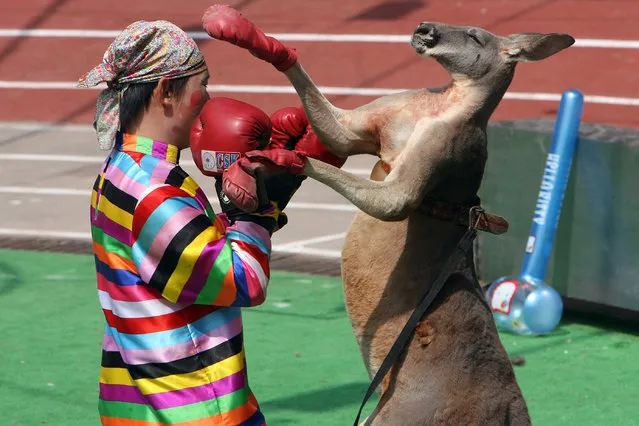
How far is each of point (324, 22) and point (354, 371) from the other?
1069 cm

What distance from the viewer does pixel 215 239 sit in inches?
126

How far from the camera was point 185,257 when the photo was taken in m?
3.16

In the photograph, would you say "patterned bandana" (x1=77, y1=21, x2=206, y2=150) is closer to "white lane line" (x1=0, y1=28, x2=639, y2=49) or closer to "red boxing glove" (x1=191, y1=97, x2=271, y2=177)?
"red boxing glove" (x1=191, y1=97, x2=271, y2=177)

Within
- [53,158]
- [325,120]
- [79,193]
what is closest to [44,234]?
[79,193]

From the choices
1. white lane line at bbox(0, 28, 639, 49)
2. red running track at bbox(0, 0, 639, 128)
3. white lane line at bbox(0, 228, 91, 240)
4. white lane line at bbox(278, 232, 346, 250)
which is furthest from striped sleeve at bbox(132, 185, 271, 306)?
red running track at bbox(0, 0, 639, 128)

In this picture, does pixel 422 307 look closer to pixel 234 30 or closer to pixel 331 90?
pixel 234 30

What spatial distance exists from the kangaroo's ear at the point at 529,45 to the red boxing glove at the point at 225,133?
93 cm

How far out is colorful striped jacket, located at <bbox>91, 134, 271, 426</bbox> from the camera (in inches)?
125

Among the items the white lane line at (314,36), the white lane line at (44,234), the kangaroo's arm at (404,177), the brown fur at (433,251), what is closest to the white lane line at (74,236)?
the white lane line at (44,234)

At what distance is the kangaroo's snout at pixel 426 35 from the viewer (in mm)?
3848

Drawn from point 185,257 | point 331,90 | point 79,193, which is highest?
point 185,257

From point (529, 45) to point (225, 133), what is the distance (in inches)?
45.9

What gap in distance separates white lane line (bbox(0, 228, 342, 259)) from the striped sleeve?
6913 mm

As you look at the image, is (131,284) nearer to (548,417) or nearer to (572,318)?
(548,417)
